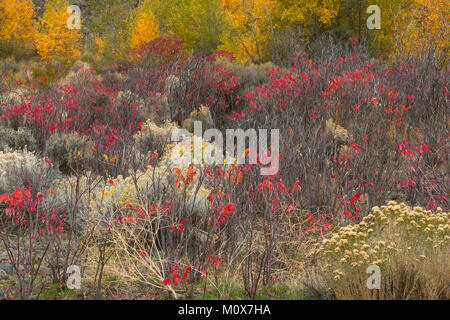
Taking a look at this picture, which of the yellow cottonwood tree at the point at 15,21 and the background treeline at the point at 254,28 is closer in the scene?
the background treeline at the point at 254,28

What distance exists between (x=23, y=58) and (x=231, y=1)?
1481cm

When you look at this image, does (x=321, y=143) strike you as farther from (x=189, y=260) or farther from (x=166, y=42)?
(x=166, y=42)

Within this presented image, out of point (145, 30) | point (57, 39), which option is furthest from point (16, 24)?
point (145, 30)

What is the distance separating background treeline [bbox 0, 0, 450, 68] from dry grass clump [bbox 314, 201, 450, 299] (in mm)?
6513

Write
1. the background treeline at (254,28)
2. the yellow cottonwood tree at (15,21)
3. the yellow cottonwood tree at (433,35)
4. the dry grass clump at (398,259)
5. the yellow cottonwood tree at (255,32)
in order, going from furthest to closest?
the yellow cottonwood tree at (15,21) → the yellow cottonwood tree at (255,32) → the background treeline at (254,28) → the yellow cottonwood tree at (433,35) → the dry grass clump at (398,259)

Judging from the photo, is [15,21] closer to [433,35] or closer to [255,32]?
[255,32]

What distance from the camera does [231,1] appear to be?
3123cm

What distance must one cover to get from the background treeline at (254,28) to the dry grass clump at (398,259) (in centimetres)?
651

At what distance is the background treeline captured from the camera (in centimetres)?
1047

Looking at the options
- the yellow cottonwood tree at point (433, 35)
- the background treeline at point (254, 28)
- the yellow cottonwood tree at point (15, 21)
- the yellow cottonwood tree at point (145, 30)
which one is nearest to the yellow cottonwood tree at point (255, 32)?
the background treeline at point (254, 28)

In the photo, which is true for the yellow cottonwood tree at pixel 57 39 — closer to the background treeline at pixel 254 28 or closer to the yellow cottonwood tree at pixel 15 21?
the background treeline at pixel 254 28

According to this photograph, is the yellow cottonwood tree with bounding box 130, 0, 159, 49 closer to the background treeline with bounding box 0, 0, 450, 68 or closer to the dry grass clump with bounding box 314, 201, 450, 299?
the background treeline with bounding box 0, 0, 450, 68

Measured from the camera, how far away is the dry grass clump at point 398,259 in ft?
7.94

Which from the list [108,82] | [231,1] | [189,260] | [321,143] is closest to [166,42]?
[108,82]
